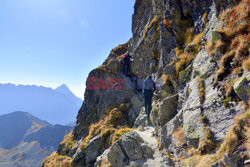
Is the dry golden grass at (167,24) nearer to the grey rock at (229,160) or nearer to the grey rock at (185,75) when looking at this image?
the grey rock at (185,75)

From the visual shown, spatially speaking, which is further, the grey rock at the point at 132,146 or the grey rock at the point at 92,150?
the grey rock at the point at 92,150

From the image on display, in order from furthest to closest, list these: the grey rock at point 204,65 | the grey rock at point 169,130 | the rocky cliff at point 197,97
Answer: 1. the grey rock at point 169,130
2. the grey rock at point 204,65
3. the rocky cliff at point 197,97

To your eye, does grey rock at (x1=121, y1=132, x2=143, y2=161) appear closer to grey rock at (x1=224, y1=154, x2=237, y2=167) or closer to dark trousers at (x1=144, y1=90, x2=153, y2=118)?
dark trousers at (x1=144, y1=90, x2=153, y2=118)

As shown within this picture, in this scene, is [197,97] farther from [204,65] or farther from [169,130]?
[169,130]

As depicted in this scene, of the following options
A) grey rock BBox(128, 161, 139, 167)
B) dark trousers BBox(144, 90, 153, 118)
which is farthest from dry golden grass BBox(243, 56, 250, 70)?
dark trousers BBox(144, 90, 153, 118)

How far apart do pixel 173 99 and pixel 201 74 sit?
9.32ft

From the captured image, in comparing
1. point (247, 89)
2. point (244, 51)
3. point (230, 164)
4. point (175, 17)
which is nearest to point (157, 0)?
point (175, 17)

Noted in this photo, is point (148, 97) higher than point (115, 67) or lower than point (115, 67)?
lower

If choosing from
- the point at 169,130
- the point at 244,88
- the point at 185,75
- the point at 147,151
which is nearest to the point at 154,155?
the point at 147,151

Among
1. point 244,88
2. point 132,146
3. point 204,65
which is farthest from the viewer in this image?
point 132,146

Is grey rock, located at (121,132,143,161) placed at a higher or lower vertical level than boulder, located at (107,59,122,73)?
lower

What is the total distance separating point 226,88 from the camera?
6480 millimetres

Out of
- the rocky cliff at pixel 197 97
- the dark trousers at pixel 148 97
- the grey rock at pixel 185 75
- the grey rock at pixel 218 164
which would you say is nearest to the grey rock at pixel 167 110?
the rocky cliff at pixel 197 97

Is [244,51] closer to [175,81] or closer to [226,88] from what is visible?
[226,88]
